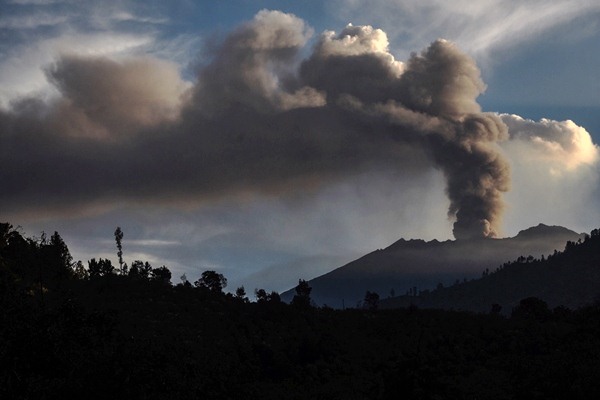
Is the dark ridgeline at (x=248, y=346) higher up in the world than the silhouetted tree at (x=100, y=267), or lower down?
lower down

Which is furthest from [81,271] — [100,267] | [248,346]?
[248,346]

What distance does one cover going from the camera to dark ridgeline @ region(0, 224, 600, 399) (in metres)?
30.2

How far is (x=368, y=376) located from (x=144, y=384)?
62160 mm

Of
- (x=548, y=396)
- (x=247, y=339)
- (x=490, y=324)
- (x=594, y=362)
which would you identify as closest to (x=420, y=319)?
(x=490, y=324)

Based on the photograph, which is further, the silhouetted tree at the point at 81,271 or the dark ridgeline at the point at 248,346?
the silhouetted tree at the point at 81,271

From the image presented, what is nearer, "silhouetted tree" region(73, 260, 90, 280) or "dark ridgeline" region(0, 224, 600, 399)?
"dark ridgeline" region(0, 224, 600, 399)

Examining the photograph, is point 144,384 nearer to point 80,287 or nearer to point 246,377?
point 246,377

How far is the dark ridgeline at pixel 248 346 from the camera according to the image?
30.2 meters

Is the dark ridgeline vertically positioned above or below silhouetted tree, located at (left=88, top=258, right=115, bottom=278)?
below

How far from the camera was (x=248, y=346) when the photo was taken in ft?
333

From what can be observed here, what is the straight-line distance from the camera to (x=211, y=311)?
402 feet

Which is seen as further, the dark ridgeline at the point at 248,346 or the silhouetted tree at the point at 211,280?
the silhouetted tree at the point at 211,280

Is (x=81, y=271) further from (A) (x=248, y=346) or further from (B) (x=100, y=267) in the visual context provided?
(A) (x=248, y=346)

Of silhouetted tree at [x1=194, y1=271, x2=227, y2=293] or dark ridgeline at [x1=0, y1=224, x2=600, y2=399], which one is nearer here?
dark ridgeline at [x1=0, y1=224, x2=600, y2=399]
